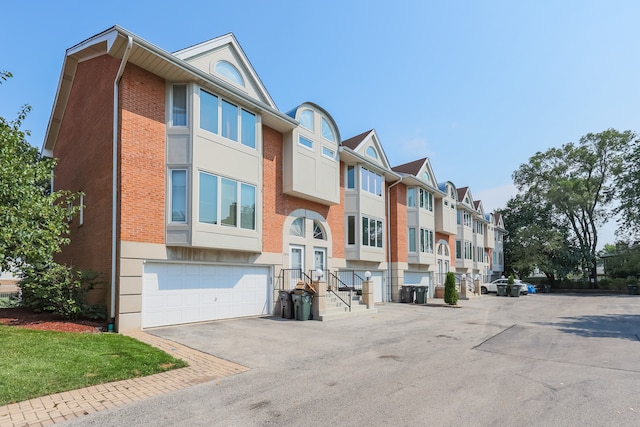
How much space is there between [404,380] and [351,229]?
47.4ft

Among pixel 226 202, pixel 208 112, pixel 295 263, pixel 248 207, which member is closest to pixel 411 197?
pixel 295 263

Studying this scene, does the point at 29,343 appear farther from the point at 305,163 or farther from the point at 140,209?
the point at 305,163

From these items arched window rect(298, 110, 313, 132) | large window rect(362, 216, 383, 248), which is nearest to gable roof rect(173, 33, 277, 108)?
arched window rect(298, 110, 313, 132)

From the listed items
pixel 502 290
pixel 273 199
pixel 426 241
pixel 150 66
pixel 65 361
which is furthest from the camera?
pixel 502 290

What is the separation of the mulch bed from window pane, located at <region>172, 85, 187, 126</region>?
6595 mm

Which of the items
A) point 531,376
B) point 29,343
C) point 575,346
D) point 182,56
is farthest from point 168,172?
point 575,346

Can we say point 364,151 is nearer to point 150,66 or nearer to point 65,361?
point 150,66

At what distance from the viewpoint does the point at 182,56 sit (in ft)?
42.0

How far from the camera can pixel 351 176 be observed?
845 inches

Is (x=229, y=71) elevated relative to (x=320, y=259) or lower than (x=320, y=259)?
elevated

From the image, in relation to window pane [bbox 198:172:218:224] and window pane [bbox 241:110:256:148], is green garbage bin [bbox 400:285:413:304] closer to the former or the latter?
window pane [bbox 241:110:256:148]

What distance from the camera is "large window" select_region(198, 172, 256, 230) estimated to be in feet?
41.9

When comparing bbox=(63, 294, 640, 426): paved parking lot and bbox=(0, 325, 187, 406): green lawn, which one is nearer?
bbox=(63, 294, 640, 426): paved parking lot

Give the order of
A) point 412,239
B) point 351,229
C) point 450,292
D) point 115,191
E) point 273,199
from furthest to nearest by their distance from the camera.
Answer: point 412,239, point 450,292, point 351,229, point 273,199, point 115,191
